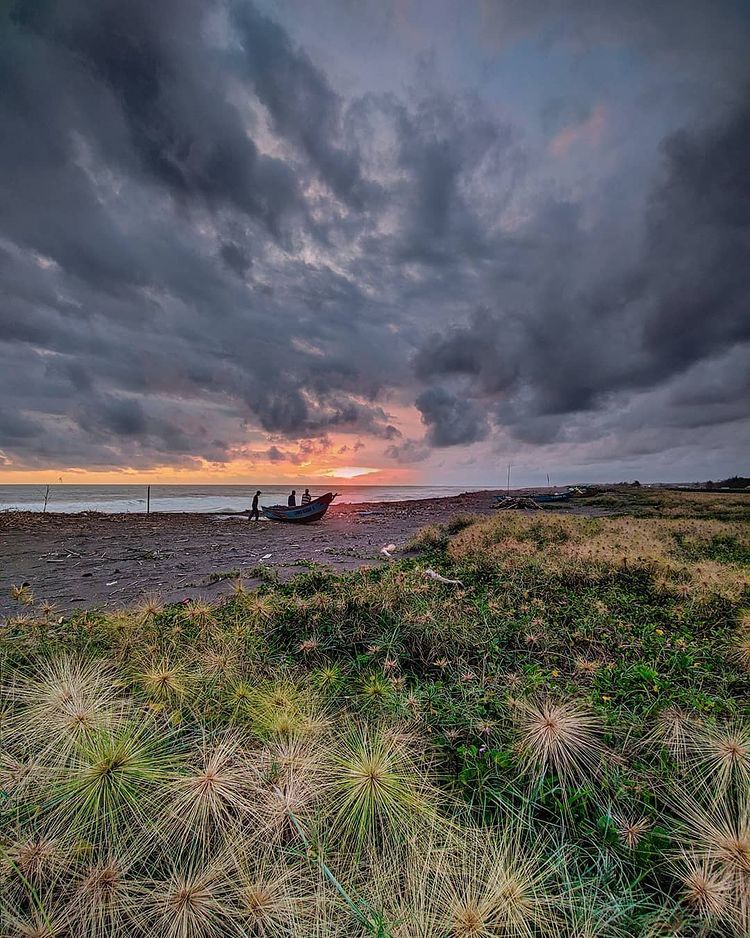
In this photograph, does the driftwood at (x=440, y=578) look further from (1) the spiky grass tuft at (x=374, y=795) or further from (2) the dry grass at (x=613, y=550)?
(1) the spiky grass tuft at (x=374, y=795)

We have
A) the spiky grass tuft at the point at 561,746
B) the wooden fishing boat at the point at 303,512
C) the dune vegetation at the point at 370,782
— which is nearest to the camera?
the dune vegetation at the point at 370,782

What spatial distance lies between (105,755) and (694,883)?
2582 mm

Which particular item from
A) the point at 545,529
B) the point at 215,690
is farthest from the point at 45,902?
the point at 545,529

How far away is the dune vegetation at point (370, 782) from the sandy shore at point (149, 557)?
12.9 ft

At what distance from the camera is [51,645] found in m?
3.42

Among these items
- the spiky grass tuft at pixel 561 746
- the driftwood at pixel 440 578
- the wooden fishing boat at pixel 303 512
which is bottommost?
the spiky grass tuft at pixel 561 746

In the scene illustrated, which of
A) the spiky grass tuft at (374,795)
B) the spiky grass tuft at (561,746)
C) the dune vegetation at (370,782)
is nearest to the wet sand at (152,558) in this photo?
the dune vegetation at (370,782)

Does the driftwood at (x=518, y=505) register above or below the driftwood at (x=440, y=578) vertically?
above

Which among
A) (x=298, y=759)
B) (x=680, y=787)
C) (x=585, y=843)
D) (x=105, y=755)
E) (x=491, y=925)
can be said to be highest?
(x=105, y=755)

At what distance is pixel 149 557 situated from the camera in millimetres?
11125

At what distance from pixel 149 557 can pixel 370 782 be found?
433 inches

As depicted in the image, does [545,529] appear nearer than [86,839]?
No

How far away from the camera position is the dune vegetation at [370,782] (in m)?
1.57

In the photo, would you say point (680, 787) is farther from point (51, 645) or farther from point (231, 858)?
point (51, 645)
